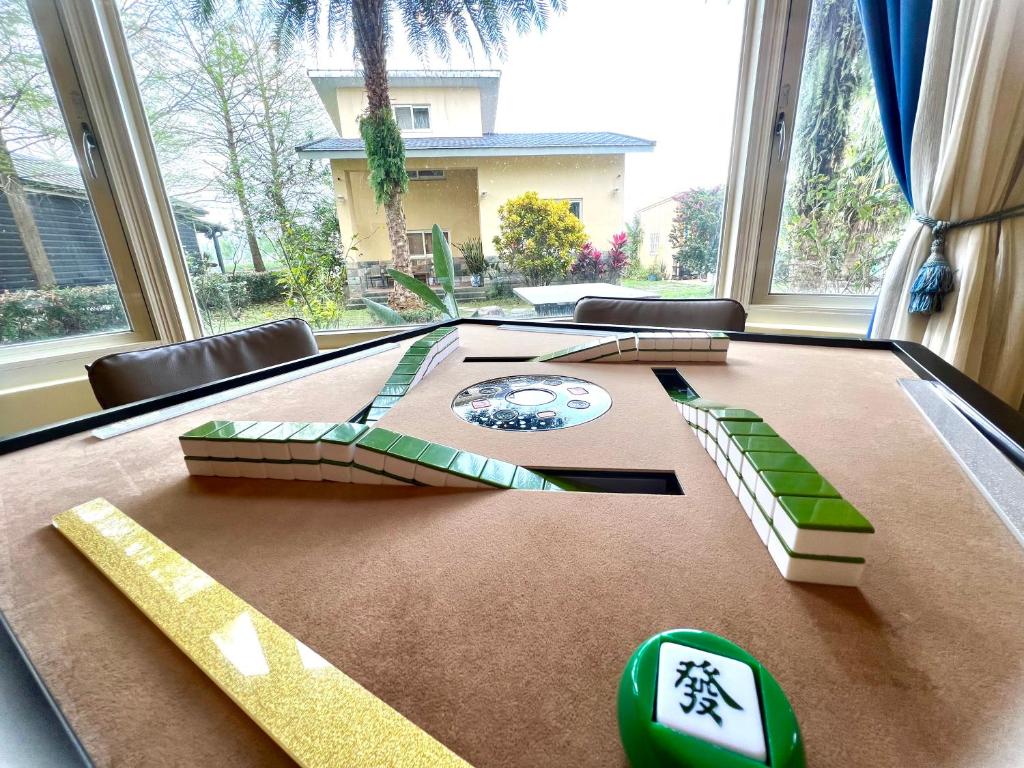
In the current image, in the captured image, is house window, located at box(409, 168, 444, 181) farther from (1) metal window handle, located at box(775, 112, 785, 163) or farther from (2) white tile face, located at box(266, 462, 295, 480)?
(2) white tile face, located at box(266, 462, 295, 480)

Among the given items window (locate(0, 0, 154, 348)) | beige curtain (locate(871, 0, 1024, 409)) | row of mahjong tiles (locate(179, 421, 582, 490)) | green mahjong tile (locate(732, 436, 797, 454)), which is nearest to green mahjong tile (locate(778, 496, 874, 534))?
green mahjong tile (locate(732, 436, 797, 454))

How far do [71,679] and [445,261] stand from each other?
2152 millimetres

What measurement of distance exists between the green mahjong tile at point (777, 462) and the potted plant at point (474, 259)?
2296mm

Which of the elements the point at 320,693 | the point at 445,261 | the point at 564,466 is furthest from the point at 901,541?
the point at 445,261

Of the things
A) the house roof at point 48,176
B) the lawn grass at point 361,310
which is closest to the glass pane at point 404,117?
the lawn grass at point 361,310

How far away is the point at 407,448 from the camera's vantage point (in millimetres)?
598

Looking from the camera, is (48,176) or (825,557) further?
(48,176)

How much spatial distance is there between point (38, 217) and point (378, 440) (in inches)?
87.5

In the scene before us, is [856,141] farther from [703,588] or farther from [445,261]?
[703,588]

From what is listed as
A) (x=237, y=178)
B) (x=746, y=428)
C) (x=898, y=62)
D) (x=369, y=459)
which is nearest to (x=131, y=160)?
(x=237, y=178)

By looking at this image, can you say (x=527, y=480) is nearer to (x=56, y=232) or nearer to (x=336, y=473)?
(x=336, y=473)

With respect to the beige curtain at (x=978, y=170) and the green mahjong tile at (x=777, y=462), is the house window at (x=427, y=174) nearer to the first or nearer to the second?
the beige curtain at (x=978, y=170)

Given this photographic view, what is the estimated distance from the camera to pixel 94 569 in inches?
17.9

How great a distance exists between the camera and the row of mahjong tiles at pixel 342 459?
584mm
